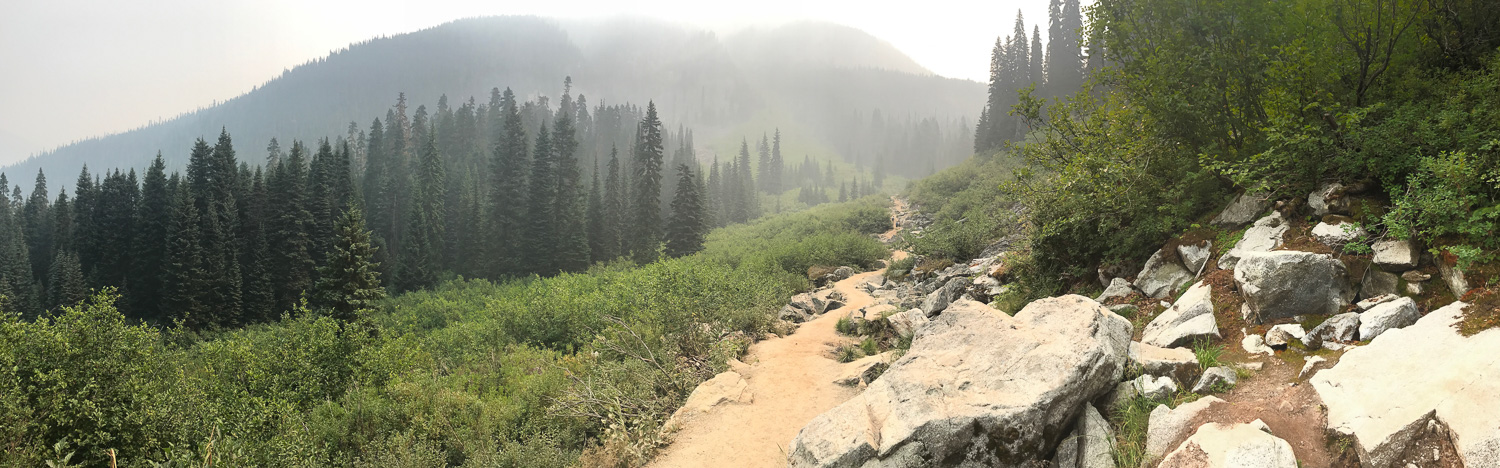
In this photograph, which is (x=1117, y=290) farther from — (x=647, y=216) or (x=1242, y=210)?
(x=647, y=216)

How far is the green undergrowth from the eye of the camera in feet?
24.1

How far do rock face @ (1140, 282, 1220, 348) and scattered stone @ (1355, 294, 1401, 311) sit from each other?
1.21 m

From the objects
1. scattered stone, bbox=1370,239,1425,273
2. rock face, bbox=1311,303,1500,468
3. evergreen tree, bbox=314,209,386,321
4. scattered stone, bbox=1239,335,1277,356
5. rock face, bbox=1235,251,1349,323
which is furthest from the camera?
evergreen tree, bbox=314,209,386,321

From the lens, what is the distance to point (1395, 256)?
19.4 feet

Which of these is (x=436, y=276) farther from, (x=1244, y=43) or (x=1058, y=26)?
(x=1058, y=26)

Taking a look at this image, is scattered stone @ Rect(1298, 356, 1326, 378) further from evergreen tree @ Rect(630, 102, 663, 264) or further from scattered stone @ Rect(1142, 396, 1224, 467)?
evergreen tree @ Rect(630, 102, 663, 264)

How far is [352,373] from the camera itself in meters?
13.2

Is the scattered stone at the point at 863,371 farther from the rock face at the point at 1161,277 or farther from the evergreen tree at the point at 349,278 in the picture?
the evergreen tree at the point at 349,278

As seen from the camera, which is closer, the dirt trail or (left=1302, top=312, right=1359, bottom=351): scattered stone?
(left=1302, top=312, right=1359, bottom=351): scattered stone

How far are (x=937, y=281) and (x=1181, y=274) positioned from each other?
8931 millimetres

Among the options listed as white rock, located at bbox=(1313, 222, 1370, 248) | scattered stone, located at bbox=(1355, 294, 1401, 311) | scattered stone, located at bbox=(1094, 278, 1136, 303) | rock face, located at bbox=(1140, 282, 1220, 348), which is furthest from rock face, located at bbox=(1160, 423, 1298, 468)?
scattered stone, located at bbox=(1094, 278, 1136, 303)

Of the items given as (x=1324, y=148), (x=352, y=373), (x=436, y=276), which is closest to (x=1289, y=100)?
(x=1324, y=148)

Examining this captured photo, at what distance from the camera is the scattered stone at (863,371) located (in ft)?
30.9

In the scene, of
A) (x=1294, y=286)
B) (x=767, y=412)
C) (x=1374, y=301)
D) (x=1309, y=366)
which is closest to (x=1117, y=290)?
(x=1294, y=286)
